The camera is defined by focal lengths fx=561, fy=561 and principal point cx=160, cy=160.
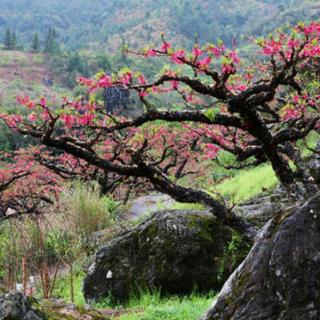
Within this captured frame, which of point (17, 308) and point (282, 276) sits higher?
point (282, 276)

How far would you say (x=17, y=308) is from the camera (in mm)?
3271

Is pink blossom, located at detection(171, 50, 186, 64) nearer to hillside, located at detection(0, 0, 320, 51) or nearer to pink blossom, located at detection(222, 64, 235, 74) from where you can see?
pink blossom, located at detection(222, 64, 235, 74)

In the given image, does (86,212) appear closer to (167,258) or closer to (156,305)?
(167,258)

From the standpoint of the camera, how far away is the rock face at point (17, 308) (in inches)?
127

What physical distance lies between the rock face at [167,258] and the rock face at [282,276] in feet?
10.6

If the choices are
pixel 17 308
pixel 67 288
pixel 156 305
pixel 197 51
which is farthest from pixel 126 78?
pixel 17 308

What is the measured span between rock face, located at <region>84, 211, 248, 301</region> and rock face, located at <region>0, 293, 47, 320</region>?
10.4ft

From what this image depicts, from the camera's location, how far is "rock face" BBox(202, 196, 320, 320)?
289 centimetres

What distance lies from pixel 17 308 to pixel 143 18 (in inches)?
5570

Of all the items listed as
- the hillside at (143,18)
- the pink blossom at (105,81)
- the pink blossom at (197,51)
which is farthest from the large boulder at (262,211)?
the hillside at (143,18)

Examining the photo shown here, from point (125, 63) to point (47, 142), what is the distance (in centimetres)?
6848

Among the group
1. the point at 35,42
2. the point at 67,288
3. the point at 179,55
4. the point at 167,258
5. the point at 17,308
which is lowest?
the point at 67,288

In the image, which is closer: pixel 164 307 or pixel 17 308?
pixel 17 308

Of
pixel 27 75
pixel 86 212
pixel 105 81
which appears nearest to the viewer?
pixel 105 81
